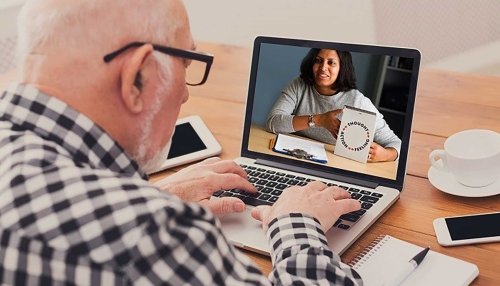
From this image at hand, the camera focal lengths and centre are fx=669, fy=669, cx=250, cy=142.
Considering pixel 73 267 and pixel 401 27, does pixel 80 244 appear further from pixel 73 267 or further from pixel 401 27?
pixel 401 27

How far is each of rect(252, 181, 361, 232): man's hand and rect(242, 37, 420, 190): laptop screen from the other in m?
0.14

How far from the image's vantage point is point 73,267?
0.68 metres

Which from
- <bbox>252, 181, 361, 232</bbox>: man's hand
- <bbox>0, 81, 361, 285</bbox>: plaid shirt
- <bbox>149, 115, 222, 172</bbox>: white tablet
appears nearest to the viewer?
<bbox>0, 81, 361, 285</bbox>: plaid shirt

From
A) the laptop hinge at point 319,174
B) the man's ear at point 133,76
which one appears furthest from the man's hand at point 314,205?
the man's ear at point 133,76

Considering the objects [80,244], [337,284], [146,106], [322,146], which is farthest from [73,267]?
[322,146]

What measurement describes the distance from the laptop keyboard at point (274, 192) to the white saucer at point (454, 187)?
12 cm

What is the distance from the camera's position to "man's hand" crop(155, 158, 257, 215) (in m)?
1.16

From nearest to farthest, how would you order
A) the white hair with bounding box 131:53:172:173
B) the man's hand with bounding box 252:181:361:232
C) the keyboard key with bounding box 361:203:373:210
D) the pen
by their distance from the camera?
the white hair with bounding box 131:53:172:173 < the pen < the man's hand with bounding box 252:181:361:232 < the keyboard key with bounding box 361:203:373:210

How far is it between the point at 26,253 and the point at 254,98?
0.77 metres

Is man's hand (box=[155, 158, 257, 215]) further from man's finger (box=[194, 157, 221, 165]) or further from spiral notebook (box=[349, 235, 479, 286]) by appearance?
spiral notebook (box=[349, 235, 479, 286])

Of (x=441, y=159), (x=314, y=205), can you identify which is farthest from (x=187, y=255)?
(x=441, y=159)

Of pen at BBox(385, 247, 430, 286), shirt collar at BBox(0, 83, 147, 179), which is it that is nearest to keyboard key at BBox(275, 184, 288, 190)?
pen at BBox(385, 247, 430, 286)

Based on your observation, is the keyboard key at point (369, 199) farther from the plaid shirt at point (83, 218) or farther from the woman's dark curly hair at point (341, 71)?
the plaid shirt at point (83, 218)

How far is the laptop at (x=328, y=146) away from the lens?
1147 mm
